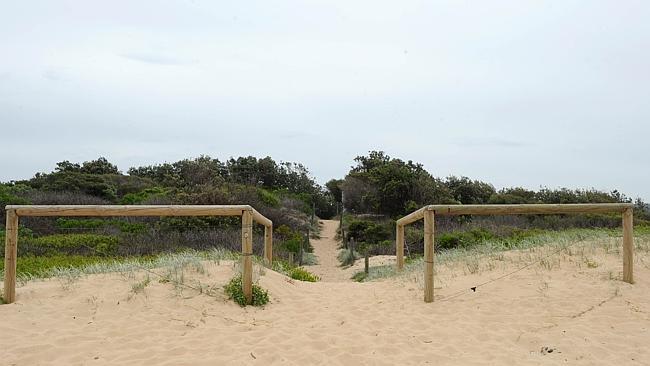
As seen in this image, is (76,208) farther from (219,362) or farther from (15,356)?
(219,362)

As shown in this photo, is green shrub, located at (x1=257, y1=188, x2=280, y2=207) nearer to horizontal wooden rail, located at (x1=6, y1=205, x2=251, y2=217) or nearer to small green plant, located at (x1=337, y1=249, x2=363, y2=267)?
small green plant, located at (x1=337, y1=249, x2=363, y2=267)

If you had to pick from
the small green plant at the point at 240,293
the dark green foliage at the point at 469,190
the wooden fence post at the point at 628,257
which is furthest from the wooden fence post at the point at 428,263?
the dark green foliage at the point at 469,190

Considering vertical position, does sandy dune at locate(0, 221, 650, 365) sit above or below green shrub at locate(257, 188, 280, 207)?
below

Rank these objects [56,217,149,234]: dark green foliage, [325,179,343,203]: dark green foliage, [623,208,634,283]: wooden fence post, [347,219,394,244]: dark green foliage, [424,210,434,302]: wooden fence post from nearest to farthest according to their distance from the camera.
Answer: [424,210,434,302]: wooden fence post
[623,208,634,283]: wooden fence post
[56,217,149,234]: dark green foliage
[347,219,394,244]: dark green foliage
[325,179,343,203]: dark green foliage

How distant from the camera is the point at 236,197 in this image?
20922mm

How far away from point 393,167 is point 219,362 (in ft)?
75.3

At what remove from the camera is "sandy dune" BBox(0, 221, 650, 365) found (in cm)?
427

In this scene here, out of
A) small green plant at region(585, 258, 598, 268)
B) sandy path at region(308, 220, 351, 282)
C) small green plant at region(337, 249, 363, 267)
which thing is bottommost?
sandy path at region(308, 220, 351, 282)

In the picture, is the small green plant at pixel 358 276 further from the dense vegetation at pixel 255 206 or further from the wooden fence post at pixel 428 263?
the wooden fence post at pixel 428 263

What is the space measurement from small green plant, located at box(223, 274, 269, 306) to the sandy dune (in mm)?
132

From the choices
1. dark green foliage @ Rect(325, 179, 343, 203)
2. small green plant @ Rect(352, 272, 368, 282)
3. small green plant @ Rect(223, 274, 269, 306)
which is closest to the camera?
small green plant @ Rect(223, 274, 269, 306)

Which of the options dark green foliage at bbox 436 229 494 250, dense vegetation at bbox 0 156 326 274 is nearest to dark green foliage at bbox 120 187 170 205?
dense vegetation at bbox 0 156 326 274

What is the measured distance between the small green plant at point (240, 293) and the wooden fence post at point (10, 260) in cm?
233

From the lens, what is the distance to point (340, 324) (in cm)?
526
